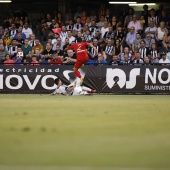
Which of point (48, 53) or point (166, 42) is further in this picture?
point (166, 42)

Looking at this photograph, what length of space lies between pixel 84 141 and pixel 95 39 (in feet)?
49.1

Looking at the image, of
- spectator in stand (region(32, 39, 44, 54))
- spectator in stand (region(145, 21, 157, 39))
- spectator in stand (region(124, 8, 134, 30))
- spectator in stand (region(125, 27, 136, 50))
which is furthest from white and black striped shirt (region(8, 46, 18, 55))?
spectator in stand (region(145, 21, 157, 39))

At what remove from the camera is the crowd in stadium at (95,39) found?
854 inches

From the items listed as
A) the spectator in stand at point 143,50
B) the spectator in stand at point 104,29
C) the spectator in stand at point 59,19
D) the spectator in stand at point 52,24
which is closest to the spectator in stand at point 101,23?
the spectator in stand at point 104,29

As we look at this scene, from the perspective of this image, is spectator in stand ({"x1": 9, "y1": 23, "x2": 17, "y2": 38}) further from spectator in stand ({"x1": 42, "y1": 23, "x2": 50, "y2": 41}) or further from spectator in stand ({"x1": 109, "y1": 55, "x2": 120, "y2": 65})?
spectator in stand ({"x1": 109, "y1": 55, "x2": 120, "y2": 65})

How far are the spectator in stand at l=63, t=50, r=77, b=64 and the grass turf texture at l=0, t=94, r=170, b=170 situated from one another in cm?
1005

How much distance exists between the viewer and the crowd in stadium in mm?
21688

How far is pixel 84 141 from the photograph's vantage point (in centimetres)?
730

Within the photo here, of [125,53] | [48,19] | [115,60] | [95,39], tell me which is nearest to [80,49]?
[115,60]

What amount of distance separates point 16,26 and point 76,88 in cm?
673

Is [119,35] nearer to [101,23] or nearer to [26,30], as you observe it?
[101,23]

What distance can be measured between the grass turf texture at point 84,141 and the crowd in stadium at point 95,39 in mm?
10282

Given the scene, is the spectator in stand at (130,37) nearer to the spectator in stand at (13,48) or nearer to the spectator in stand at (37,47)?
the spectator in stand at (37,47)

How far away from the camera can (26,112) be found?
38.4 feet
